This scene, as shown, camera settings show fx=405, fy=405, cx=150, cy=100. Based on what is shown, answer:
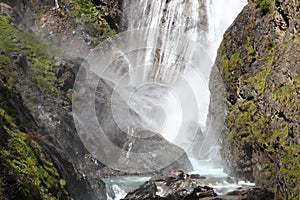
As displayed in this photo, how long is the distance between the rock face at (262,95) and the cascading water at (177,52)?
91.2 inches

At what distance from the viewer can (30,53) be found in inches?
1153

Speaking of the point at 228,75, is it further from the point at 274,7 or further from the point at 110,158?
the point at 110,158

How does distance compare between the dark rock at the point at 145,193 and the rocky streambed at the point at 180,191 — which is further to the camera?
the rocky streambed at the point at 180,191

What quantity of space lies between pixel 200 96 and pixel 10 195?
26444 mm

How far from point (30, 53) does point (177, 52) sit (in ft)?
49.1

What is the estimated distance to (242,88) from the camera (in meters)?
23.6

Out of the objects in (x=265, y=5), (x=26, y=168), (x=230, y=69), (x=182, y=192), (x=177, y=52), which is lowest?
(x=182, y=192)

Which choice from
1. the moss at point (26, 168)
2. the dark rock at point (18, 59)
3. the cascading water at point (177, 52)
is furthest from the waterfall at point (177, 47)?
the moss at point (26, 168)

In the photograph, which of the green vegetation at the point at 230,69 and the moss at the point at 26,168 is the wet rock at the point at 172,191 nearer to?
the moss at the point at 26,168

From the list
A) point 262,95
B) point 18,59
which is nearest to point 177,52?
point 18,59

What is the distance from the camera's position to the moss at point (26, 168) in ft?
27.1

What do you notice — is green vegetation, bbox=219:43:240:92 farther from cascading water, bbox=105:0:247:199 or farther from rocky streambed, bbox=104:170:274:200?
rocky streambed, bbox=104:170:274:200

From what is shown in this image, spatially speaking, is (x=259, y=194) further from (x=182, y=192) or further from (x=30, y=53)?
(x=30, y=53)

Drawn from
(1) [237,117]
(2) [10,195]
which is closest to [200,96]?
(1) [237,117]
